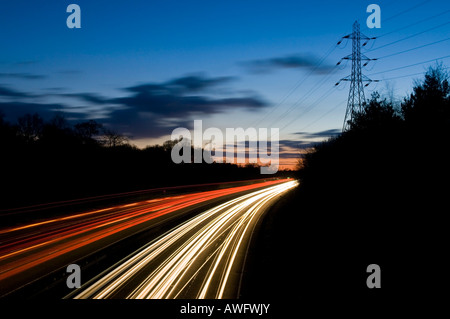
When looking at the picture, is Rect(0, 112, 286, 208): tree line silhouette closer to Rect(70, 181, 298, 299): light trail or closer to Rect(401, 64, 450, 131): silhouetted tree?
Rect(70, 181, 298, 299): light trail

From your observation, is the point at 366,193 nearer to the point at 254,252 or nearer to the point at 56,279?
the point at 254,252

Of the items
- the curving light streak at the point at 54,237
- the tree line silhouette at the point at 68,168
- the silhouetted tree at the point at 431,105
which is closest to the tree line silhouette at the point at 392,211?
the silhouetted tree at the point at 431,105

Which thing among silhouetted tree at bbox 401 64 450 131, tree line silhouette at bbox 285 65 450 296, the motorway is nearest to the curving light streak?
Result: the motorway

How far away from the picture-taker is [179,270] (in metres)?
9.28

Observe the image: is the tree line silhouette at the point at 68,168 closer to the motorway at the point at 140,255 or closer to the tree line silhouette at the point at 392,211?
the motorway at the point at 140,255

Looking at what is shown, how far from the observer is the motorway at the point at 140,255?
793 cm

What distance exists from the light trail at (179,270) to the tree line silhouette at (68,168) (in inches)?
727

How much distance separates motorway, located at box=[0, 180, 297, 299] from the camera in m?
7.93

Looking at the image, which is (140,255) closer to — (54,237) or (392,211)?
(54,237)

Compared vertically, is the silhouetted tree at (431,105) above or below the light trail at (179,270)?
above

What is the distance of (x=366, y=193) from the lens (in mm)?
15664

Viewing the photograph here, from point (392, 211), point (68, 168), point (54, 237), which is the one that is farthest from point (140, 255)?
point (68, 168)

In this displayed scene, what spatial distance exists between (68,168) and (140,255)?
3554cm
